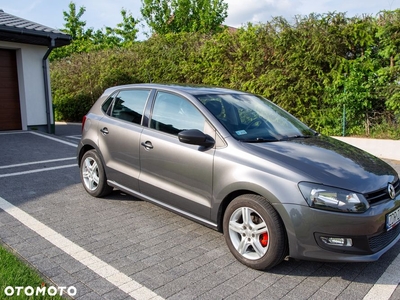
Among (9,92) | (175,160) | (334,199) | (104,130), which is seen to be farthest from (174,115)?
(9,92)

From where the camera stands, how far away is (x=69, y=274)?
305 cm

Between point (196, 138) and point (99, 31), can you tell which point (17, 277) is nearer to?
point (196, 138)

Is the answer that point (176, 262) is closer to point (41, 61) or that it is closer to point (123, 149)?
point (123, 149)

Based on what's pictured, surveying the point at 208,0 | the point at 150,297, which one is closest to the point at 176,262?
the point at 150,297

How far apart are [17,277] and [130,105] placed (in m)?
2.46

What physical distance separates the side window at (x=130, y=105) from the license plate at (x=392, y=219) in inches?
112

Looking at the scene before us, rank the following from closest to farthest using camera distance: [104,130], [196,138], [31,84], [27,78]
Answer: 1. [196,138]
2. [104,130]
3. [27,78]
4. [31,84]

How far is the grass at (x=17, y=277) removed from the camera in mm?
2715

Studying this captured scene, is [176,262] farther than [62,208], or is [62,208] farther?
[62,208]

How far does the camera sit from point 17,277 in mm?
2916

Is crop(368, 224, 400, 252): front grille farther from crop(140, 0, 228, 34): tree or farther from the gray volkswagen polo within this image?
crop(140, 0, 228, 34): tree

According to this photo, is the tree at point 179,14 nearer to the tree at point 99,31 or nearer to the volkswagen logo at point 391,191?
the tree at point 99,31

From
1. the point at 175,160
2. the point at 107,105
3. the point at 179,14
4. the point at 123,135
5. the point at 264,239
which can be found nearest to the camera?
the point at 264,239

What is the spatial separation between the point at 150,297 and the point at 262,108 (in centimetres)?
249
